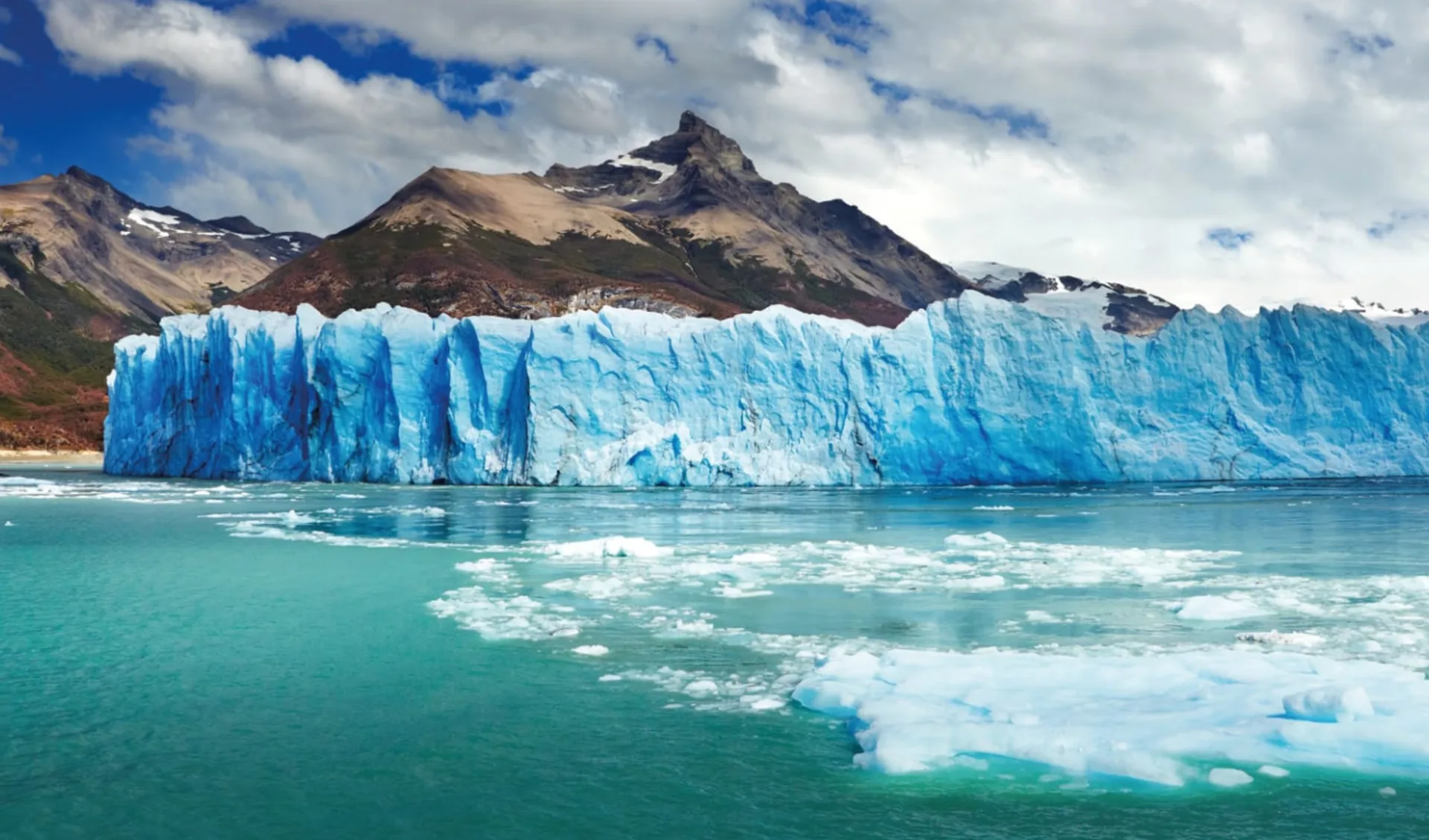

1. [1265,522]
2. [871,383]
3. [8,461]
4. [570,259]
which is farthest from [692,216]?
[1265,522]

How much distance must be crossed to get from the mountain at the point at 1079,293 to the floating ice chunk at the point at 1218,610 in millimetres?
115928

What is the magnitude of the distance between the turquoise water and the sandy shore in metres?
57.7

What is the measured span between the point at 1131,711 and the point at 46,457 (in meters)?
84.5

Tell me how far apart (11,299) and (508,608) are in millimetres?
133442

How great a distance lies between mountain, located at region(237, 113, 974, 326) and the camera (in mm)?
91112

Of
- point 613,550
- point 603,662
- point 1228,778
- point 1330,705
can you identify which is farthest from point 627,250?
point 1228,778

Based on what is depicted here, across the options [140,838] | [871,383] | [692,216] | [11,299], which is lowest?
[140,838]

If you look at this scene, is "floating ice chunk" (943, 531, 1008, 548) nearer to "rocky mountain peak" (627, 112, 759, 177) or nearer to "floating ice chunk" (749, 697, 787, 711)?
"floating ice chunk" (749, 697, 787, 711)

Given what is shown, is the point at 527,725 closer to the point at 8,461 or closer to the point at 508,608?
the point at 508,608

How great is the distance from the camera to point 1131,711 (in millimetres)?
7598

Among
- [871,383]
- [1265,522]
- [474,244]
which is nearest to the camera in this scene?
[1265,522]

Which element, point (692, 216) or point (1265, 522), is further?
point (692, 216)

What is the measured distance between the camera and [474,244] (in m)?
106

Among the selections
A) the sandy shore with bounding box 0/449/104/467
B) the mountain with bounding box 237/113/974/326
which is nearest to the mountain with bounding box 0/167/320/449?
the sandy shore with bounding box 0/449/104/467
